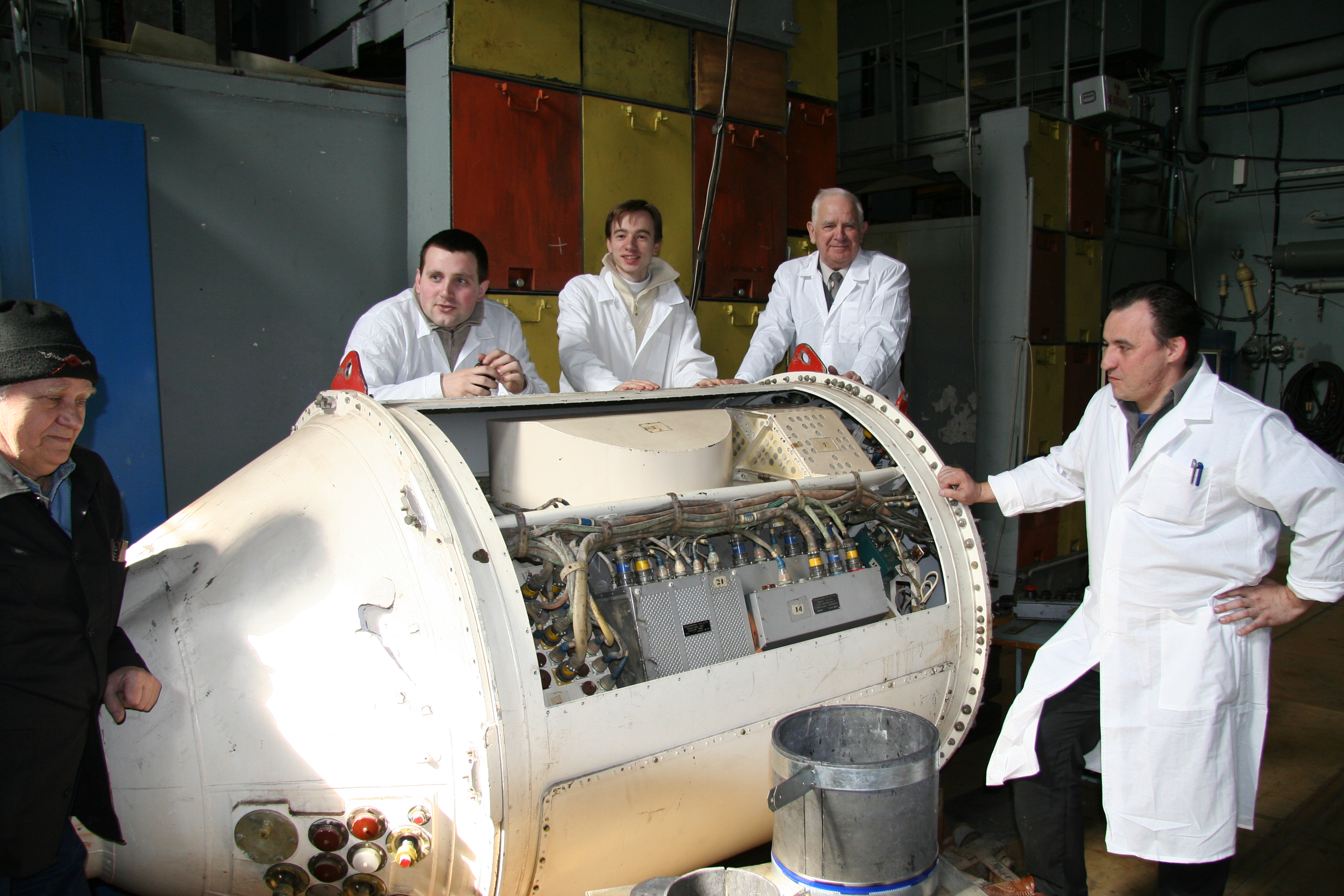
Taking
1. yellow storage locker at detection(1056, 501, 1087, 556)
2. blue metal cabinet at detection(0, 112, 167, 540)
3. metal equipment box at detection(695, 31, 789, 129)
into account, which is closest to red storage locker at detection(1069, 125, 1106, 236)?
yellow storage locker at detection(1056, 501, 1087, 556)

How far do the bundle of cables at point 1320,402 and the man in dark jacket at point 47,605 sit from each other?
8.30 meters

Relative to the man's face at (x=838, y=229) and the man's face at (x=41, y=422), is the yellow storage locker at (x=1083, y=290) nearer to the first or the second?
the man's face at (x=838, y=229)

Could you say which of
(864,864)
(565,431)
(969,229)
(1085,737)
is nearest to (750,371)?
(565,431)

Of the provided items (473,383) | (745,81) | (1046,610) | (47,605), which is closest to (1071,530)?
(1046,610)

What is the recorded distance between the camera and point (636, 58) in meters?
3.91

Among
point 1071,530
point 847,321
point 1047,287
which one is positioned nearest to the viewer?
point 847,321

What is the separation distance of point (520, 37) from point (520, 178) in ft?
1.76

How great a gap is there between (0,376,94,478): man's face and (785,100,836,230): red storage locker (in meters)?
3.69

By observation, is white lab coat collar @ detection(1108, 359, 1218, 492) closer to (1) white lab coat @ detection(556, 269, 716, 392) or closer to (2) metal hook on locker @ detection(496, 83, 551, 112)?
(1) white lab coat @ detection(556, 269, 716, 392)

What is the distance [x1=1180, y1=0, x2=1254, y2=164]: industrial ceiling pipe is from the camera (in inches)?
300

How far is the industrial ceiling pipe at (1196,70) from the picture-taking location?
7.61 metres

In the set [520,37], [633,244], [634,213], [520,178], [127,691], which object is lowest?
[127,691]

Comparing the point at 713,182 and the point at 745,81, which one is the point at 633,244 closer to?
the point at 713,182

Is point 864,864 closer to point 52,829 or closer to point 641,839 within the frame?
point 641,839
